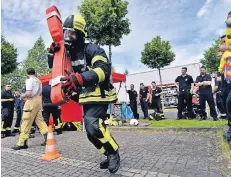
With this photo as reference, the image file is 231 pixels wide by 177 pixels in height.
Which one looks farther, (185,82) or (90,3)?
(90,3)

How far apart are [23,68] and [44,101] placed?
5146 cm

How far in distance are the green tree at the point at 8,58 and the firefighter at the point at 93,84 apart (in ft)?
96.1

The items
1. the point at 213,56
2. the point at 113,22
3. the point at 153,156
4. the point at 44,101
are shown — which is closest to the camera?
the point at 153,156

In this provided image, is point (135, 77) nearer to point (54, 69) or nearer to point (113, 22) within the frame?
point (113, 22)

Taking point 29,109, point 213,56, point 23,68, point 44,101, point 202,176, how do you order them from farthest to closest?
point 23,68 → point 213,56 → point 44,101 → point 29,109 → point 202,176

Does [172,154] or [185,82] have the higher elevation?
[185,82]

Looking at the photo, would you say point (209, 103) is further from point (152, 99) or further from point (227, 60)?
point (227, 60)

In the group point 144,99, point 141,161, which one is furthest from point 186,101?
point 141,161

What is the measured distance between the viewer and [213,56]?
33375mm

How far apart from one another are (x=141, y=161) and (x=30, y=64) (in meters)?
54.2

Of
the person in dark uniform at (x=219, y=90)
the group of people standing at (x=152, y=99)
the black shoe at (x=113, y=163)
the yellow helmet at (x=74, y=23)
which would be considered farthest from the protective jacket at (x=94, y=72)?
the group of people standing at (x=152, y=99)

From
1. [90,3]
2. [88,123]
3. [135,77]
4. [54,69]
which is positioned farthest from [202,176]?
[135,77]

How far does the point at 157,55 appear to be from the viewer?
83.1 ft

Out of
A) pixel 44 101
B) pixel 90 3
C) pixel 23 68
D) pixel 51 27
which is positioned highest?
pixel 23 68
